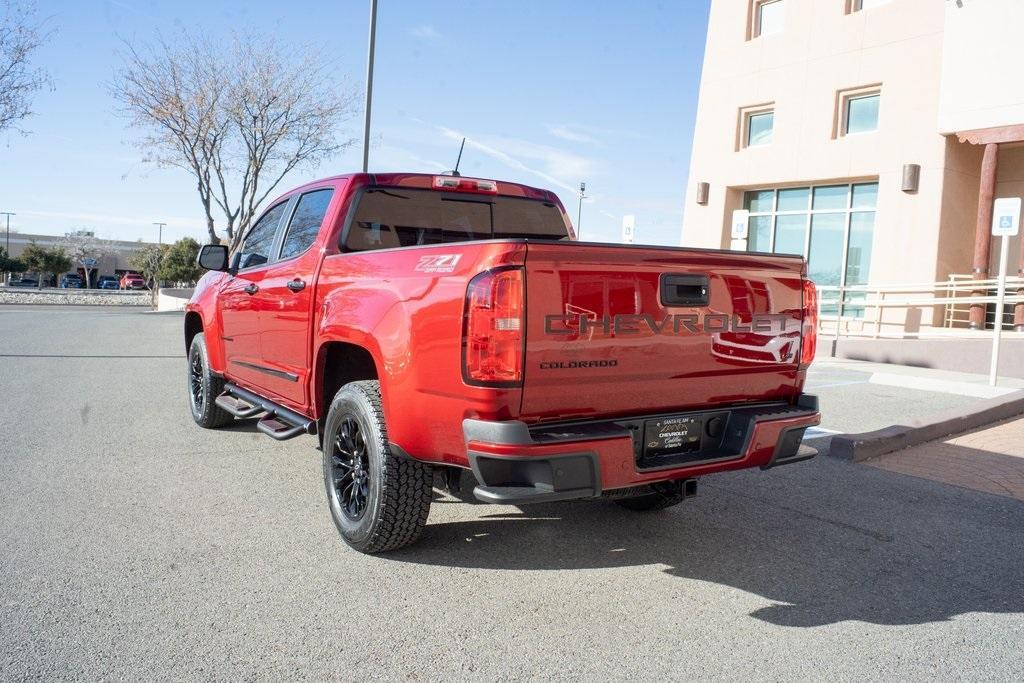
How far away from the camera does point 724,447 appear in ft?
12.4

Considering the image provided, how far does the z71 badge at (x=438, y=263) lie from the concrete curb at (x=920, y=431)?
4254 millimetres

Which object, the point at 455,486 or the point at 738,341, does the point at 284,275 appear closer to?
the point at 455,486

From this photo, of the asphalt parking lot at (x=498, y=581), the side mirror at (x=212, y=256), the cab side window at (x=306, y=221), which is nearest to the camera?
the asphalt parking lot at (x=498, y=581)

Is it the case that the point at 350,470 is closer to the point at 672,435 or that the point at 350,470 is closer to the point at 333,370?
the point at 333,370

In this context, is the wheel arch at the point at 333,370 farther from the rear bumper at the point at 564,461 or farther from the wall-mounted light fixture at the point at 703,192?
the wall-mounted light fixture at the point at 703,192

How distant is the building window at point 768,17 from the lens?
2042 centimetres

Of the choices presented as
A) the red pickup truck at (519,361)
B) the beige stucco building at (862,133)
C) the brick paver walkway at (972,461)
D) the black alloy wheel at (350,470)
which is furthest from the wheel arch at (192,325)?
the beige stucco building at (862,133)

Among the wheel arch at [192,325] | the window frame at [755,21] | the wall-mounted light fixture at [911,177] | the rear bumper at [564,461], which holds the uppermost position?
the window frame at [755,21]

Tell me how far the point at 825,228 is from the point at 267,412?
17214mm

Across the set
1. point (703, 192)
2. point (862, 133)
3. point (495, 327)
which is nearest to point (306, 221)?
point (495, 327)

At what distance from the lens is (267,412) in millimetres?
5441

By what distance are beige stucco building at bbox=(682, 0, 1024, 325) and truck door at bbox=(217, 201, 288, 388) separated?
9.94 m

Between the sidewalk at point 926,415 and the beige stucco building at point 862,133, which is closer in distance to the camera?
the sidewalk at point 926,415

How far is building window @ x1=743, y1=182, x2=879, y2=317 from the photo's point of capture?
18859 mm
